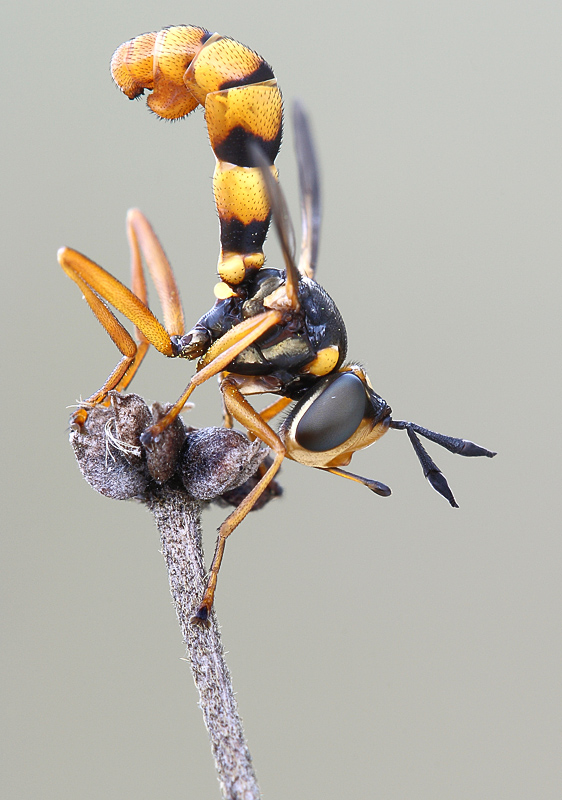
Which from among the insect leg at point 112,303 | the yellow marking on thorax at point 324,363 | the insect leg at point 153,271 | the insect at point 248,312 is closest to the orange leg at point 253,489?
the insect at point 248,312

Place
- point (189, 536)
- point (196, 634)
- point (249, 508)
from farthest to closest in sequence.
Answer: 1. point (249, 508)
2. point (189, 536)
3. point (196, 634)

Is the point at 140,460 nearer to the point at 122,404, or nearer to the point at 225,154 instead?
the point at 122,404

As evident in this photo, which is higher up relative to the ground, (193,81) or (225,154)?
(193,81)

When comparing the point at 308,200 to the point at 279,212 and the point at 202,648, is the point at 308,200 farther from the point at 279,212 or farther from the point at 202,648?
the point at 202,648

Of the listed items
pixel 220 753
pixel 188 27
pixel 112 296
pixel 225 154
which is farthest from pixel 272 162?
pixel 220 753

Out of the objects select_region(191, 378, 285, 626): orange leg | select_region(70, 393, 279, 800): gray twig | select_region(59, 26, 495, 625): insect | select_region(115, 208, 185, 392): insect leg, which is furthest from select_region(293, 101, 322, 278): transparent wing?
select_region(70, 393, 279, 800): gray twig

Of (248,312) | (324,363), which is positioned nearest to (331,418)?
(324,363)

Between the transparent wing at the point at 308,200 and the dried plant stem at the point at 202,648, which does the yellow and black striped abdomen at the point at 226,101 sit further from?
the dried plant stem at the point at 202,648
